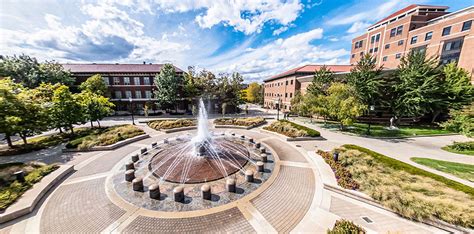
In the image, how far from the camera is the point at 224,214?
641 cm

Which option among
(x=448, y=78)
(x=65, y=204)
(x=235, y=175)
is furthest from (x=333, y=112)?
(x=65, y=204)

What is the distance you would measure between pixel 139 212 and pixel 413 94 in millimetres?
30766

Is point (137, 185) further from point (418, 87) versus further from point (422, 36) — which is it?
point (422, 36)

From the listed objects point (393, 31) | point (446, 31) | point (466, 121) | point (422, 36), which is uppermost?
point (393, 31)

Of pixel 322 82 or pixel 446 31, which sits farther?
pixel 446 31

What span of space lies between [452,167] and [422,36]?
40.7m

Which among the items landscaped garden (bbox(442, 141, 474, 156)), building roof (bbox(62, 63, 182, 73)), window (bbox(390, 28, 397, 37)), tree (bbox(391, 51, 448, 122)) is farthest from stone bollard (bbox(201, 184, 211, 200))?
window (bbox(390, 28, 397, 37))

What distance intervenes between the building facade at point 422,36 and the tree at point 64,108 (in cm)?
4636

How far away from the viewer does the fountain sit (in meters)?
7.23

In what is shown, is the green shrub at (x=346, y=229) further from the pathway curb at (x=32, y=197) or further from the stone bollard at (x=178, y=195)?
the pathway curb at (x=32, y=197)

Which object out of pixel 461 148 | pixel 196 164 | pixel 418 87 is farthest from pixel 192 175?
pixel 418 87

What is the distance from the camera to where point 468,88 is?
759 inches

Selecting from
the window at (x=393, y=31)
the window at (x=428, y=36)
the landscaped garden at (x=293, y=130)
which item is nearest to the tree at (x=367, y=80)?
the landscaped garden at (x=293, y=130)

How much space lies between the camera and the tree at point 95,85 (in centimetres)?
3116
